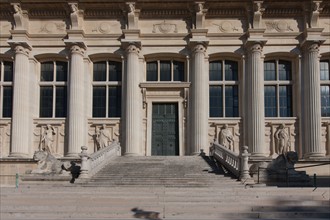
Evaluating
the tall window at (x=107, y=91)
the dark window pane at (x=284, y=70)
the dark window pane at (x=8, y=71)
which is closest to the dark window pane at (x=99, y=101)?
the tall window at (x=107, y=91)

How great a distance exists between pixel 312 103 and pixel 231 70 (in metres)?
4.46

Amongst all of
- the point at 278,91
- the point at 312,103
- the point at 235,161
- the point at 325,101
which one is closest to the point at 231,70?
the point at 278,91

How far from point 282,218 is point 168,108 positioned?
16051mm

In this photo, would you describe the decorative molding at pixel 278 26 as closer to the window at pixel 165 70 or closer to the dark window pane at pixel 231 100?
the dark window pane at pixel 231 100

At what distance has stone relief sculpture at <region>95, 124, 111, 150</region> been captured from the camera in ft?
96.2

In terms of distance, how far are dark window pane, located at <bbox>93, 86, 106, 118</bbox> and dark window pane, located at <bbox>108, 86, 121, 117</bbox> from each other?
352mm

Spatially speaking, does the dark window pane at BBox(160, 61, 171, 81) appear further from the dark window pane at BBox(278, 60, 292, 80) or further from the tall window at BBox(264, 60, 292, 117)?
the dark window pane at BBox(278, 60, 292, 80)

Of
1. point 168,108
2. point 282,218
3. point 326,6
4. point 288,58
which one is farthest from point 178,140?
point 282,218

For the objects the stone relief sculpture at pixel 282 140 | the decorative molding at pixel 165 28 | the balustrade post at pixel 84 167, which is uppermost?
the decorative molding at pixel 165 28

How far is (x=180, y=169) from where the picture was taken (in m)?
24.0

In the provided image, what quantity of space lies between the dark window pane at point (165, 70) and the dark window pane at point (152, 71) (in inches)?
12.2

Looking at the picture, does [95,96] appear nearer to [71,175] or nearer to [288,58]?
[71,175]

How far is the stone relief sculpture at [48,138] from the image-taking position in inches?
1160

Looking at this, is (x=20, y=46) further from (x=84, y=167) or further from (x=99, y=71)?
(x=84, y=167)
